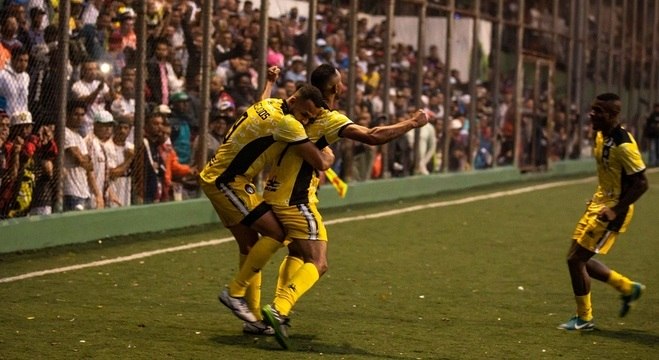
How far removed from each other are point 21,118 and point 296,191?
437cm

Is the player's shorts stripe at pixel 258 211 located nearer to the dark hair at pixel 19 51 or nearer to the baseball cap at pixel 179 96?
the dark hair at pixel 19 51

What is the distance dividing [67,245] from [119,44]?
2145 mm

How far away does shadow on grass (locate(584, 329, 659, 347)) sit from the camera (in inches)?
361

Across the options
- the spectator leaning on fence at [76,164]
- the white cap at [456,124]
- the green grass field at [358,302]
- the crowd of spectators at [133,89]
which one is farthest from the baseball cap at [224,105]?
the white cap at [456,124]

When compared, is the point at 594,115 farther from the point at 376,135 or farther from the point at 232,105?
the point at 232,105

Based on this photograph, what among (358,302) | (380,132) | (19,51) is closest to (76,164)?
(19,51)

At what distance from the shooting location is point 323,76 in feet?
28.3

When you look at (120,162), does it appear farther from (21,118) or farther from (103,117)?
(21,118)

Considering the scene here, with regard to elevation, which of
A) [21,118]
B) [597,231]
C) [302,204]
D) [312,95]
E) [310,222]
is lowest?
[597,231]

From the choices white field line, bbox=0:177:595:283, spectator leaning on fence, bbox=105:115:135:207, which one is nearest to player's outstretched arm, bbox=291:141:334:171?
white field line, bbox=0:177:595:283

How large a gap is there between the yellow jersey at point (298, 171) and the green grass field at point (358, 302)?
917mm

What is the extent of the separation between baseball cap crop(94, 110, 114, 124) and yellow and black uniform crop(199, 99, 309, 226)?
4.68 metres

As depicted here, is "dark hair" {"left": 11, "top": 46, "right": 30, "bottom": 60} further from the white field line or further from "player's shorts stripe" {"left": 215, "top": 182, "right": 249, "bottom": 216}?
"player's shorts stripe" {"left": 215, "top": 182, "right": 249, "bottom": 216}

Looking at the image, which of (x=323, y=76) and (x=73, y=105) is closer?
(x=323, y=76)
